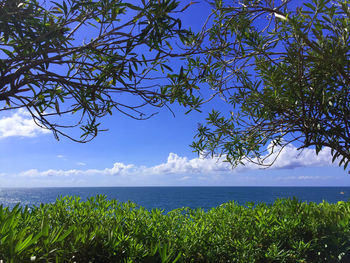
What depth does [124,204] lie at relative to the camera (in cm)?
390

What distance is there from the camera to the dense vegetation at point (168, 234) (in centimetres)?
224

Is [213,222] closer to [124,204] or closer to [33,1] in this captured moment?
[124,204]

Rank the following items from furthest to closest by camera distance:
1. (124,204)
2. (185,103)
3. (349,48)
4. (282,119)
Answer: (282,119), (124,204), (185,103), (349,48)

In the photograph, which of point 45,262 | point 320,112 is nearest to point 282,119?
point 320,112

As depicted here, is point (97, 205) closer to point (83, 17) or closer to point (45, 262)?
point (45, 262)

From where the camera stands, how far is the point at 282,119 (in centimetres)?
435

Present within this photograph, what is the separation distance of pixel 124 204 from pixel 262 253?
2300 mm

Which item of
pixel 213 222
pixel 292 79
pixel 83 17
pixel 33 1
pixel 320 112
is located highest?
pixel 33 1

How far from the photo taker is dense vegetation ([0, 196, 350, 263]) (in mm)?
2236

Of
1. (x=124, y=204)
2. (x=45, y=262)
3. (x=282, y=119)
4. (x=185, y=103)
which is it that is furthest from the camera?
(x=282, y=119)

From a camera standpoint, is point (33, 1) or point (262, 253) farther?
point (262, 253)

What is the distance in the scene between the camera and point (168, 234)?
3248 millimetres

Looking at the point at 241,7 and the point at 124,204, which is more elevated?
the point at 241,7

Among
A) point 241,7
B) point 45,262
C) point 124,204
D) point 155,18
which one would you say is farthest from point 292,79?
point 45,262
